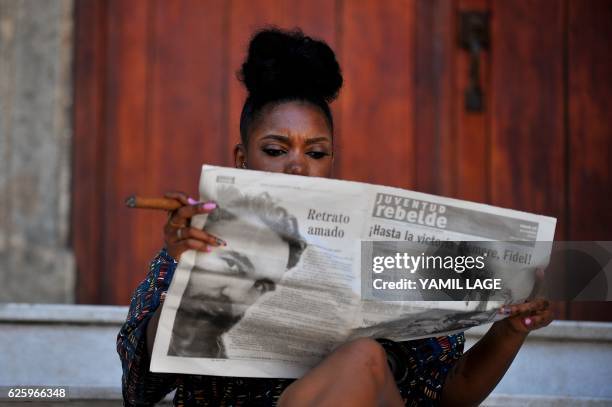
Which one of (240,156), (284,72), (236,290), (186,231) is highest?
(284,72)

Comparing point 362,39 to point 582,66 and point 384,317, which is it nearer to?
point 582,66

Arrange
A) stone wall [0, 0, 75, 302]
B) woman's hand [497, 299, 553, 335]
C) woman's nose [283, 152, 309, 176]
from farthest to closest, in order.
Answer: stone wall [0, 0, 75, 302] < woman's nose [283, 152, 309, 176] < woman's hand [497, 299, 553, 335]

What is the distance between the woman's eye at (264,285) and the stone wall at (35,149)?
5.33ft

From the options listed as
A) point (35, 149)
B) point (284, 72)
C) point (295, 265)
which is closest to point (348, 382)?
point (295, 265)

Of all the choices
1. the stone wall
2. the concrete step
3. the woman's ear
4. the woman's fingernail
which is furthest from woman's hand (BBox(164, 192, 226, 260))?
the stone wall

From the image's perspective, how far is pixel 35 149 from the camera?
305 cm

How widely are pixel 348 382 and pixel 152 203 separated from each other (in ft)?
1.45

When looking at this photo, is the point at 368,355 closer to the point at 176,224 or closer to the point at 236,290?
the point at 236,290

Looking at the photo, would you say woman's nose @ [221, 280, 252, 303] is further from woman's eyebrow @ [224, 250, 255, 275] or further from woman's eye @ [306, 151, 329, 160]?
woman's eye @ [306, 151, 329, 160]

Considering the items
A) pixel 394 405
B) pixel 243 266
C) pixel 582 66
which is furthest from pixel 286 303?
pixel 582 66

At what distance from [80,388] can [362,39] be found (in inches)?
68.4

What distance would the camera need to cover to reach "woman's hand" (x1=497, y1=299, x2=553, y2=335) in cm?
161

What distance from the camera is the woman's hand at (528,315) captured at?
5.30ft

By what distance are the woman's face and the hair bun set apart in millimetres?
44
